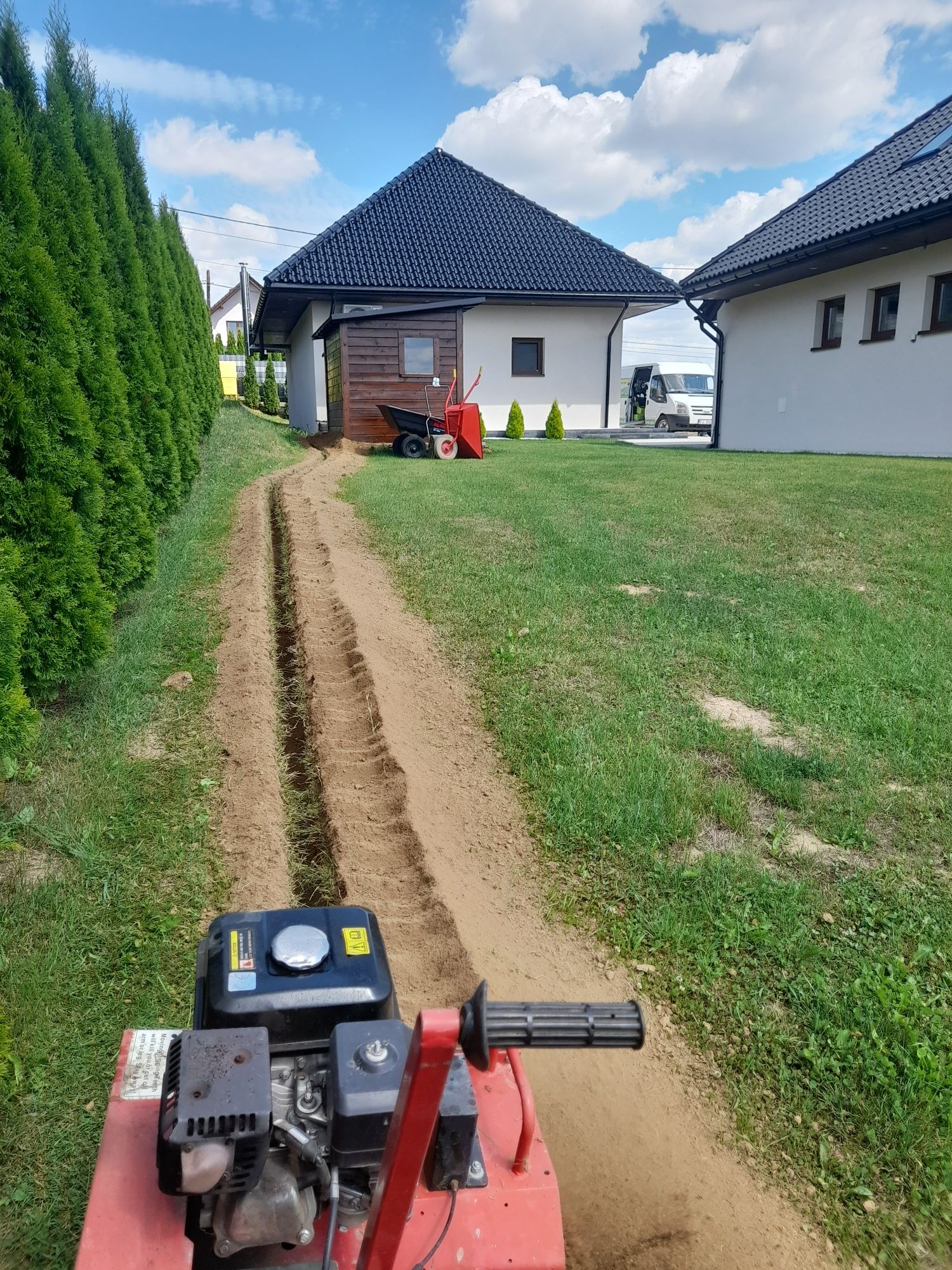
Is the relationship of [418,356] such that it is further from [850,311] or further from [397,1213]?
[397,1213]

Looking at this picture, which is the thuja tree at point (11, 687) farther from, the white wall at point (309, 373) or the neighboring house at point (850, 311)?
the white wall at point (309, 373)

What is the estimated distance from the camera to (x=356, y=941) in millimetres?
1936

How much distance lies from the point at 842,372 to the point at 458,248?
10650 mm

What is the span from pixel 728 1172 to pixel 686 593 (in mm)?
4556

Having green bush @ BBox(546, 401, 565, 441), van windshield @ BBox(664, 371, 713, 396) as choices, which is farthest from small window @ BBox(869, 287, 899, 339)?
van windshield @ BBox(664, 371, 713, 396)

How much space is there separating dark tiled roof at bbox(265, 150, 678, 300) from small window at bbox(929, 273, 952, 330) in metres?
8.22

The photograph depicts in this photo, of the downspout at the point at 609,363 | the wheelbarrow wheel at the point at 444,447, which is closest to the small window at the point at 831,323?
the downspout at the point at 609,363

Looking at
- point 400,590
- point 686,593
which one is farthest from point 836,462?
point 400,590

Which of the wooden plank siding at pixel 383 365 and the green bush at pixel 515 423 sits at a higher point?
the wooden plank siding at pixel 383 365

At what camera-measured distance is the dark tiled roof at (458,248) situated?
→ 69.2ft

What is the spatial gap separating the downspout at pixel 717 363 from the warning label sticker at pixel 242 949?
19.1 metres

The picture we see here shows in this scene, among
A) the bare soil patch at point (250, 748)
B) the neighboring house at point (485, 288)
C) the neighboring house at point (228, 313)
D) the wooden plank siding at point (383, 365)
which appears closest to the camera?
the bare soil patch at point (250, 748)

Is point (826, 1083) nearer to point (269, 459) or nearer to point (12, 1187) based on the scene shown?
point (12, 1187)

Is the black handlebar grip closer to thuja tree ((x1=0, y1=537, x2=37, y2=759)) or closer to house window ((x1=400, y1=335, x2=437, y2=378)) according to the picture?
thuja tree ((x1=0, y1=537, x2=37, y2=759))
